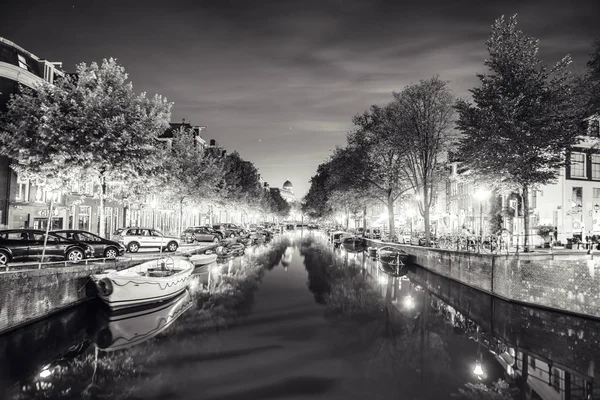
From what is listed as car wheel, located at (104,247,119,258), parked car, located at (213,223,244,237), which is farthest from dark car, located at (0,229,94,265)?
parked car, located at (213,223,244,237)

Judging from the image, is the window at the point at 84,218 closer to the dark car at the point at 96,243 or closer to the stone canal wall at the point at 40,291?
the dark car at the point at 96,243

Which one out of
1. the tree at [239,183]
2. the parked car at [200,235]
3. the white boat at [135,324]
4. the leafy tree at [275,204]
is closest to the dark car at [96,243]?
the white boat at [135,324]

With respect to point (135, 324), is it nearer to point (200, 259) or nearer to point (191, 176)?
point (200, 259)

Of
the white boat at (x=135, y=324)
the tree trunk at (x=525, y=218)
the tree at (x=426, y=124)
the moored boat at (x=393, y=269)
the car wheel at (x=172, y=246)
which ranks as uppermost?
the tree at (x=426, y=124)

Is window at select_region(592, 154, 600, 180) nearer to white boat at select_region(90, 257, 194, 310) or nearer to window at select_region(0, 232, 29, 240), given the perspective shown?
white boat at select_region(90, 257, 194, 310)

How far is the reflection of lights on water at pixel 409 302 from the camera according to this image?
19.6 m

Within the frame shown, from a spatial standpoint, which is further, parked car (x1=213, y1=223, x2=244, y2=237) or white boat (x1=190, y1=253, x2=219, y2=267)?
parked car (x1=213, y1=223, x2=244, y2=237)

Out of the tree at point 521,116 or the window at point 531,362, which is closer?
the window at point 531,362

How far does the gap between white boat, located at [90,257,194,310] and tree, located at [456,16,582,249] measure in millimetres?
18269

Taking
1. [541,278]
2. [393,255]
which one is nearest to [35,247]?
[541,278]

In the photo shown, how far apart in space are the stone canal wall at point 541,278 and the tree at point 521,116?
2.64 meters

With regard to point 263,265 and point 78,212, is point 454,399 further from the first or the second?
point 78,212

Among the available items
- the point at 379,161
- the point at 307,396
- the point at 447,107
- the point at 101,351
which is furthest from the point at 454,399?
the point at 379,161

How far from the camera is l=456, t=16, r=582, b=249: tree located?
66.8ft
